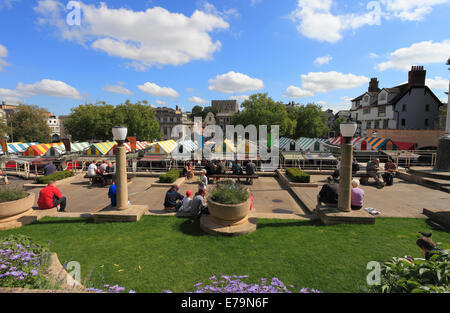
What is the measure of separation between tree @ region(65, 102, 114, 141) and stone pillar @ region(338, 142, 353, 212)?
166ft

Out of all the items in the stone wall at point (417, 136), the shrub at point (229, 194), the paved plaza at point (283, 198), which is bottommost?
the paved plaza at point (283, 198)

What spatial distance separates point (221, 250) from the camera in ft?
18.9

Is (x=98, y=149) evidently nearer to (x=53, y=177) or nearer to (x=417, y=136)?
(x=53, y=177)

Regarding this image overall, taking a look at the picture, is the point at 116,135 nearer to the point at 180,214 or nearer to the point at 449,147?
the point at 180,214

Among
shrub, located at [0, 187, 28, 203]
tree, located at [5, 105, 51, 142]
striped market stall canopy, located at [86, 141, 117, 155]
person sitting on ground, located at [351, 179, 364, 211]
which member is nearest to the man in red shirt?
shrub, located at [0, 187, 28, 203]

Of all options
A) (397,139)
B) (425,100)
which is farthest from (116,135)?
(425,100)

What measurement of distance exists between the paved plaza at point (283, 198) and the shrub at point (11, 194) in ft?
7.00

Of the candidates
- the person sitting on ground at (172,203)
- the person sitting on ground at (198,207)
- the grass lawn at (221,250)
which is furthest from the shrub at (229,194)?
the person sitting on ground at (172,203)

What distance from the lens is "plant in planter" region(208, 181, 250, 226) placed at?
6.71 meters

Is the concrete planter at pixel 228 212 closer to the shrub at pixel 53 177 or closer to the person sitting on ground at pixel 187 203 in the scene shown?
the person sitting on ground at pixel 187 203

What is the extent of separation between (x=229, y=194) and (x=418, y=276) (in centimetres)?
454

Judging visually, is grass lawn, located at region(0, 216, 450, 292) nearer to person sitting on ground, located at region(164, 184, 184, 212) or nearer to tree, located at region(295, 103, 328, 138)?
person sitting on ground, located at region(164, 184, 184, 212)

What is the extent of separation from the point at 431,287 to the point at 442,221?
6.21 m

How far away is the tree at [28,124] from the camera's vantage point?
163 feet
